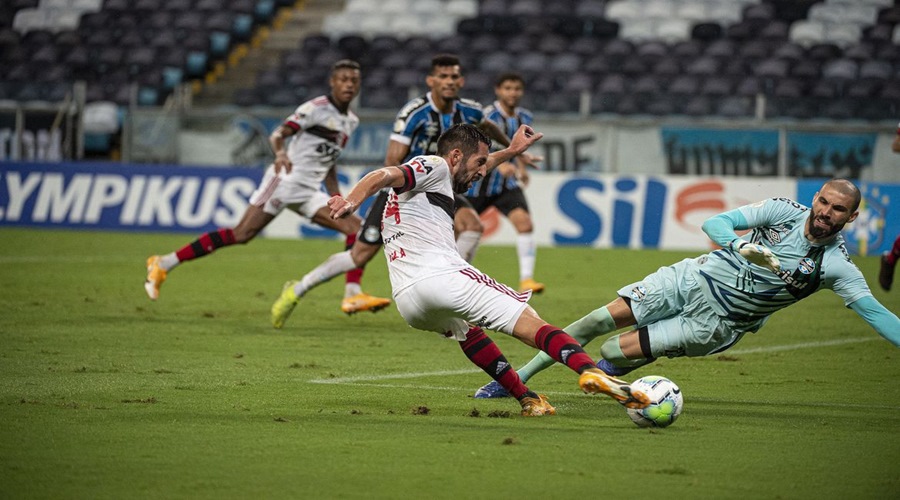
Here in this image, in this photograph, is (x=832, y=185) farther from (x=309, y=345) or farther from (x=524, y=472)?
(x=309, y=345)

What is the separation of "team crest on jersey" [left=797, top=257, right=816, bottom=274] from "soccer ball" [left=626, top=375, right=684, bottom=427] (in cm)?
110

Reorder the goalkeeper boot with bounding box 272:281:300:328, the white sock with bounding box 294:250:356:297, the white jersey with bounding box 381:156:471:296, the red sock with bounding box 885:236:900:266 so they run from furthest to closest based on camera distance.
A: the red sock with bounding box 885:236:900:266 < the white sock with bounding box 294:250:356:297 < the goalkeeper boot with bounding box 272:281:300:328 < the white jersey with bounding box 381:156:471:296

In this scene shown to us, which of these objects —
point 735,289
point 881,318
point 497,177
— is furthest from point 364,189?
point 497,177

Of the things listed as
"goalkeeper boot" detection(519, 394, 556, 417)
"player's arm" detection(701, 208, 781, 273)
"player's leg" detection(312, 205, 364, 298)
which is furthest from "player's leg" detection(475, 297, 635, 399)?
"player's leg" detection(312, 205, 364, 298)

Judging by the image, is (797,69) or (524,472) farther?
(797,69)

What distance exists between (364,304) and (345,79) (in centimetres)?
210

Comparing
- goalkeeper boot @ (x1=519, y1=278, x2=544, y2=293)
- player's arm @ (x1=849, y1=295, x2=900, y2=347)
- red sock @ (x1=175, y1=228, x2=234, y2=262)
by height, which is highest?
player's arm @ (x1=849, y1=295, x2=900, y2=347)

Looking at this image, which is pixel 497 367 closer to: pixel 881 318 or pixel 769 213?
pixel 769 213

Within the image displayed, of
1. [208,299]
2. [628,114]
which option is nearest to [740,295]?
[208,299]

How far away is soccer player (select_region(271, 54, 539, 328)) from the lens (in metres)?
11.2

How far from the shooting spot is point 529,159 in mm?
10883

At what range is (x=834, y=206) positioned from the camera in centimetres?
697

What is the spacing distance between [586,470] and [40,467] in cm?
236

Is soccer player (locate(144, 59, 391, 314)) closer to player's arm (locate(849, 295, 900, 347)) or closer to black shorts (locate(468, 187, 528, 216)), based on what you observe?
black shorts (locate(468, 187, 528, 216))
